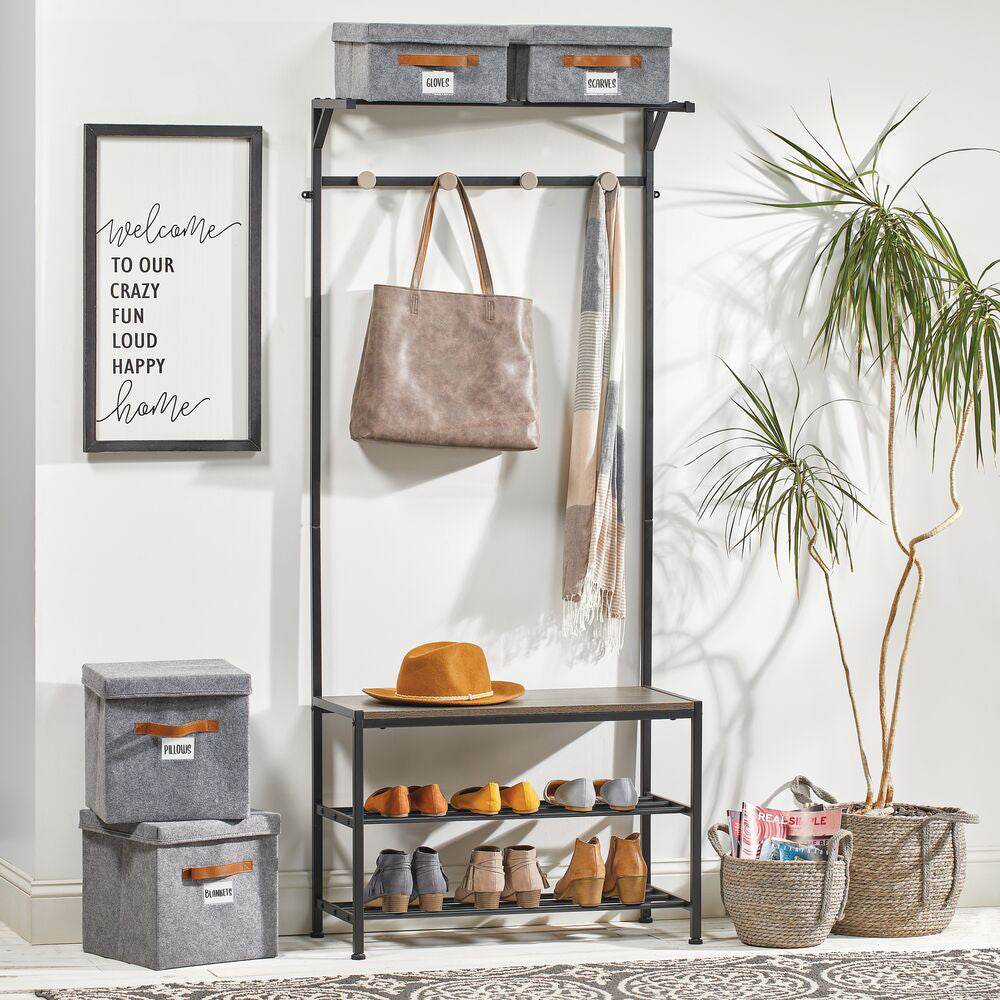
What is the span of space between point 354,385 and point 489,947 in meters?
1.29

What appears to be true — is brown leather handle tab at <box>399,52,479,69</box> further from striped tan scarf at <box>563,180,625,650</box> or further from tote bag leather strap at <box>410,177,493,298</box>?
striped tan scarf at <box>563,180,625,650</box>

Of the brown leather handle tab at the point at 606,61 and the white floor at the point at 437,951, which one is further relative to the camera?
the brown leather handle tab at the point at 606,61

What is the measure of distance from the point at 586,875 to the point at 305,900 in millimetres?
660

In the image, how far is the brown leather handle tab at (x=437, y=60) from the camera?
3102 mm

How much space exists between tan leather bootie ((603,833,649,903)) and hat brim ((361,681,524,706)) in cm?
42

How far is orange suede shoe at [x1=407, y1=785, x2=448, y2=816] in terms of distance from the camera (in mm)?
3016

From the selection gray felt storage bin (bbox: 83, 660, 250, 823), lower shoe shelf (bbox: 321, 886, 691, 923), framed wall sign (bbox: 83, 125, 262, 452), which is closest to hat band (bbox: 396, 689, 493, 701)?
gray felt storage bin (bbox: 83, 660, 250, 823)

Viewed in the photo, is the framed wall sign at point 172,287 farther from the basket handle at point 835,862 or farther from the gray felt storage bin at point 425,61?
the basket handle at point 835,862

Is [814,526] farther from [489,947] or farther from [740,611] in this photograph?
[489,947]

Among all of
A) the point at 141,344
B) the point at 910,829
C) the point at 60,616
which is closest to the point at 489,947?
the point at 910,829

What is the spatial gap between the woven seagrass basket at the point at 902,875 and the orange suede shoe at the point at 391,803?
1027 mm

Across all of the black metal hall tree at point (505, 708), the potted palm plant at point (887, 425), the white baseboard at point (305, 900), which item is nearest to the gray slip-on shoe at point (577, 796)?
the black metal hall tree at point (505, 708)

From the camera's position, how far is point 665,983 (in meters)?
2.77

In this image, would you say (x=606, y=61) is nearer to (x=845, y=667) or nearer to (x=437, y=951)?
(x=845, y=667)
